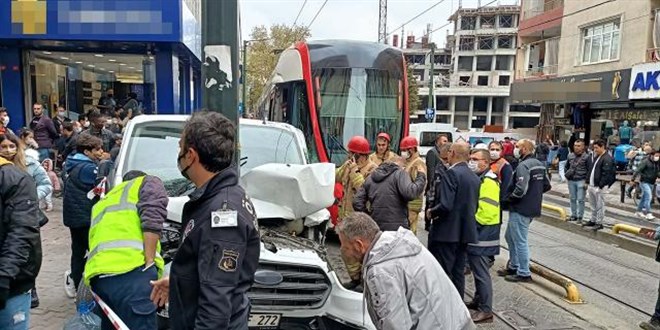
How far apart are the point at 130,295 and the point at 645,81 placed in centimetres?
2105

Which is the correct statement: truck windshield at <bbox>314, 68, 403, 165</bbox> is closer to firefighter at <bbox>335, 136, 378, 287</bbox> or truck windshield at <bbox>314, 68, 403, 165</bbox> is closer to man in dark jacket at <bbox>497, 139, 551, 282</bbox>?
firefighter at <bbox>335, 136, 378, 287</bbox>

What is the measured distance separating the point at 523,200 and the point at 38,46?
1238cm

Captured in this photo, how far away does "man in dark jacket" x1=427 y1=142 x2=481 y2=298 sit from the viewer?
4918mm

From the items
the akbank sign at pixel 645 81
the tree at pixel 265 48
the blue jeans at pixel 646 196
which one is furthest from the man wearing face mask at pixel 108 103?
the tree at pixel 265 48

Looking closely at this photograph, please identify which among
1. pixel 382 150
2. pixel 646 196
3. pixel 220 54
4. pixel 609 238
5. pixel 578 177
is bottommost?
pixel 609 238

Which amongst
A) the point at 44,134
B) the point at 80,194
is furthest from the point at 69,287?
the point at 44,134

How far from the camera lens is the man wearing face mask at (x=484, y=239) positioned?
17.5 ft

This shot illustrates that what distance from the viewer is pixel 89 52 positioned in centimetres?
1416

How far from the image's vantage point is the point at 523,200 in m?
6.53

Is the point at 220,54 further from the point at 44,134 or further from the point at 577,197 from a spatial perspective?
the point at 577,197

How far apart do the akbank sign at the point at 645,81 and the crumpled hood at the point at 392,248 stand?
770 inches

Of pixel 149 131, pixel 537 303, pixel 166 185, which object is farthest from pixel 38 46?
pixel 537 303

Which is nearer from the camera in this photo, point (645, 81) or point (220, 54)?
point (220, 54)

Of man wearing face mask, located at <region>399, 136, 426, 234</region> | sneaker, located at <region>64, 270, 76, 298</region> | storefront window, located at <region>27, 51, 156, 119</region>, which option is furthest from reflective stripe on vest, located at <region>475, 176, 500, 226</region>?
storefront window, located at <region>27, 51, 156, 119</region>
